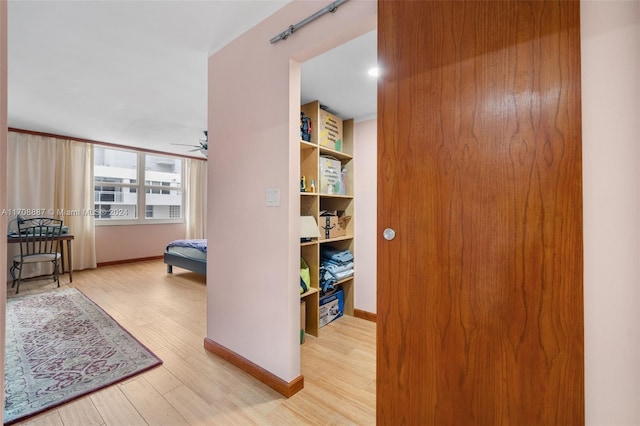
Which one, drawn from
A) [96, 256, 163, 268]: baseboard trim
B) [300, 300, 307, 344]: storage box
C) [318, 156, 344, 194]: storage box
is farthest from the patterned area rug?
[96, 256, 163, 268]: baseboard trim

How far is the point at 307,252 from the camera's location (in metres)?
2.50

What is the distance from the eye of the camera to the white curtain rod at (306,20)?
4.45 ft

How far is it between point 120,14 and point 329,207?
226 centimetres

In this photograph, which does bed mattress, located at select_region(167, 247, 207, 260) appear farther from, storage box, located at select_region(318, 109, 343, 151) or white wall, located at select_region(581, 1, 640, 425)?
white wall, located at select_region(581, 1, 640, 425)

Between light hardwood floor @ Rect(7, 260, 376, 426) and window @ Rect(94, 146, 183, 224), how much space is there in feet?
10.4

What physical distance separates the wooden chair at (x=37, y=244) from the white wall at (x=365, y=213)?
164 inches

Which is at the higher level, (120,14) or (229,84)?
(120,14)

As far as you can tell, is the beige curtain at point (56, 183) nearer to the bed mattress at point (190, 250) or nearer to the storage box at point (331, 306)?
the bed mattress at point (190, 250)

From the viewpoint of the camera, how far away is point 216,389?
5.49 ft

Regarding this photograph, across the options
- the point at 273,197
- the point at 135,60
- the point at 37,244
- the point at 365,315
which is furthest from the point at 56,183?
the point at 365,315

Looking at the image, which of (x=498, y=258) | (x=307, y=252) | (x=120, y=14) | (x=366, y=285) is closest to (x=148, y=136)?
(x=120, y=14)

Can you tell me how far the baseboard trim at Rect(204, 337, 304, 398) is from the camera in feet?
5.32

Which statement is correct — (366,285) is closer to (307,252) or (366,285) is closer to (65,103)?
(307,252)

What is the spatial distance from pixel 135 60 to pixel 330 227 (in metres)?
2.15
